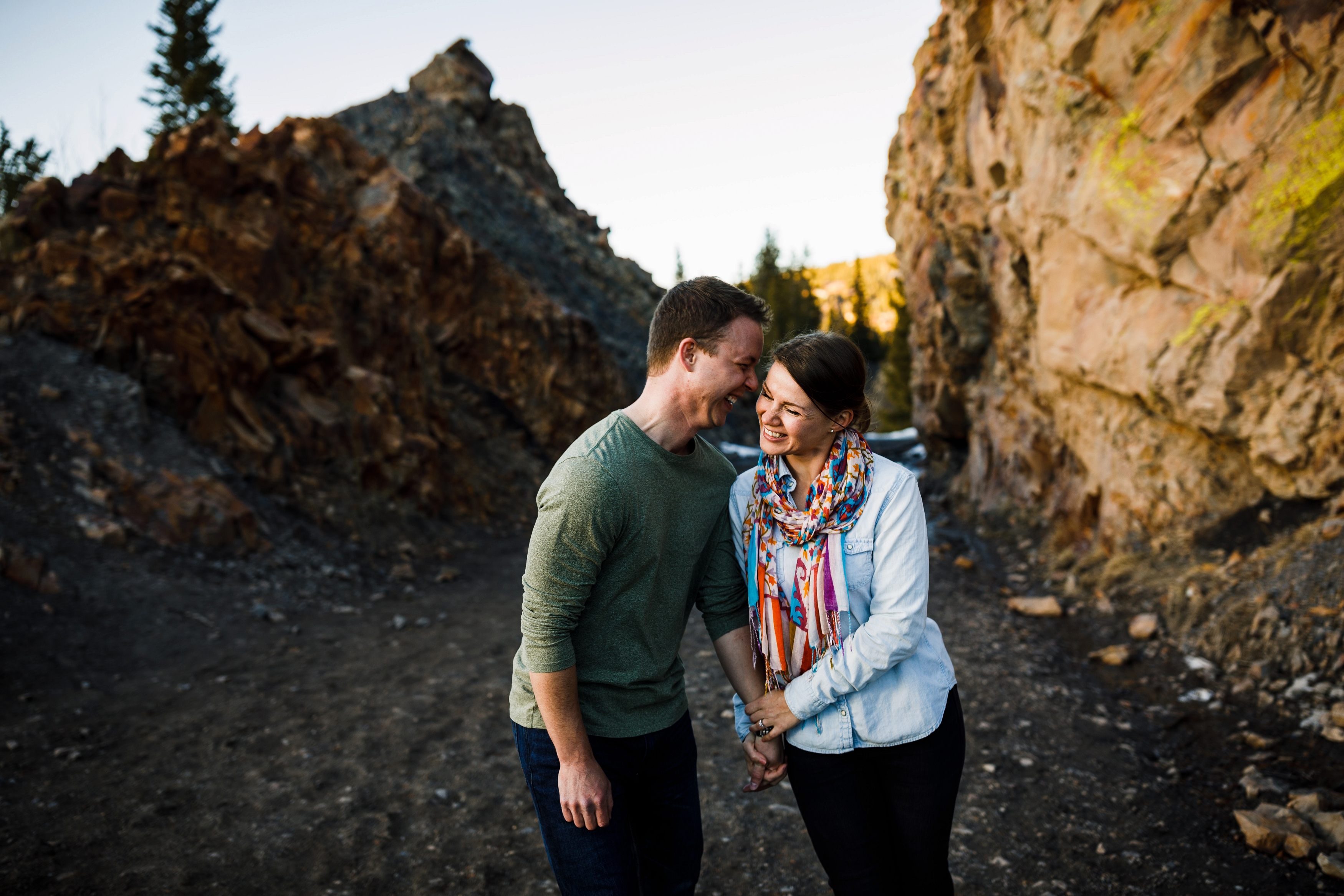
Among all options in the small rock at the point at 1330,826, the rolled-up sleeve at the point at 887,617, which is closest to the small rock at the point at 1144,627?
the small rock at the point at 1330,826

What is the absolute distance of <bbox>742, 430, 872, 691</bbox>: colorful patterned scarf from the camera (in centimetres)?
224

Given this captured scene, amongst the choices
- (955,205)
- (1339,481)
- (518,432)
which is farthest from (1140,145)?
(518,432)

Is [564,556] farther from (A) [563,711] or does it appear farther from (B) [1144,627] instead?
(B) [1144,627]

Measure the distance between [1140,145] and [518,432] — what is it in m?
15.4

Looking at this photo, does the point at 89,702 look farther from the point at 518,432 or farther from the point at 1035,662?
the point at 518,432

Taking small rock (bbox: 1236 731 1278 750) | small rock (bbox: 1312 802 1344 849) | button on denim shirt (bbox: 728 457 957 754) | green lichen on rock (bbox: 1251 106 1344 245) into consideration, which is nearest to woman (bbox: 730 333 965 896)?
button on denim shirt (bbox: 728 457 957 754)

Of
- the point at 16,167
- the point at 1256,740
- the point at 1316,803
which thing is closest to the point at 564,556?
the point at 1316,803

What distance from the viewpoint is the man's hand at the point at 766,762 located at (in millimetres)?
2373

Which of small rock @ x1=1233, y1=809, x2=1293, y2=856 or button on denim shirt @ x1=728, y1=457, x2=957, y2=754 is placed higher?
button on denim shirt @ x1=728, y1=457, x2=957, y2=754

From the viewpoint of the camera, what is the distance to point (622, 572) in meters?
2.18

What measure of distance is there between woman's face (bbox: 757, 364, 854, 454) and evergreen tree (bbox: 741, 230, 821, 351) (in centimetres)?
4876

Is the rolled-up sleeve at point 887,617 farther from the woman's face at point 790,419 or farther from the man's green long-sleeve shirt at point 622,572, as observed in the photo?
the man's green long-sleeve shirt at point 622,572

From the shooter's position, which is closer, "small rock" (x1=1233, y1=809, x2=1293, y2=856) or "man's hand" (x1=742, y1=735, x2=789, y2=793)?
"man's hand" (x1=742, y1=735, x2=789, y2=793)

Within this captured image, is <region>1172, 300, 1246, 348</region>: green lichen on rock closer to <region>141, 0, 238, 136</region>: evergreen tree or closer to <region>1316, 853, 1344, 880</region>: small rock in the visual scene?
<region>1316, 853, 1344, 880</region>: small rock
